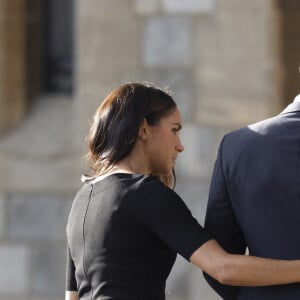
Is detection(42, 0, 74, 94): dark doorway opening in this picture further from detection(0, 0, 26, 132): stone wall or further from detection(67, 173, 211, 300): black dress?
detection(67, 173, 211, 300): black dress

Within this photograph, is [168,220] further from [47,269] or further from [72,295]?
[47,269]

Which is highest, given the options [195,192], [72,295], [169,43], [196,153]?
[169,43]

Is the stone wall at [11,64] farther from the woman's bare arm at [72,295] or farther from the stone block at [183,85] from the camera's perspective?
the woman's bare arm at [72,295]

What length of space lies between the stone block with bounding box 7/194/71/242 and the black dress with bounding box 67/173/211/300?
296cm

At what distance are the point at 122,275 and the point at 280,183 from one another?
0.48 metres

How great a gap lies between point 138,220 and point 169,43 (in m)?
2.95

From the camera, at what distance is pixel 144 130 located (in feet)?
10.3

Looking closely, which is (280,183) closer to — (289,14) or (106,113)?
(106,113)

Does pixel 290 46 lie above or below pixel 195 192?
above

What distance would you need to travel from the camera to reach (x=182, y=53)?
585cm

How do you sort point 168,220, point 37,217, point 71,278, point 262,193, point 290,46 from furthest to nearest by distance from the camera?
1. point 290,46
2. point 37,217
3. point 71,278
4. point 262,193
5. point 168,220

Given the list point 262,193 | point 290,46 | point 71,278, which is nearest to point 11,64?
point 290,46

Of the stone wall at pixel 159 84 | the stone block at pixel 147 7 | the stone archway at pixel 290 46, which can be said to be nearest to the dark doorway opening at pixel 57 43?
the stone wall at pixel 159 84

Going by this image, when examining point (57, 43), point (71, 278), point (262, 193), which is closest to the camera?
point (262, 193)
